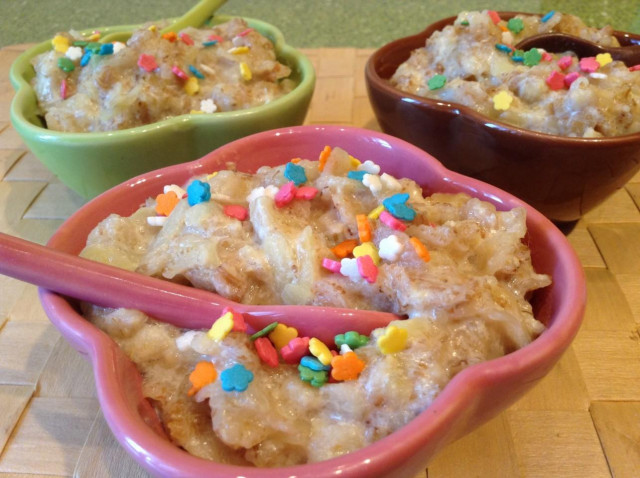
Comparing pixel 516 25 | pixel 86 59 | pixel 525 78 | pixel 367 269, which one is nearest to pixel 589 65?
pixel 525 78

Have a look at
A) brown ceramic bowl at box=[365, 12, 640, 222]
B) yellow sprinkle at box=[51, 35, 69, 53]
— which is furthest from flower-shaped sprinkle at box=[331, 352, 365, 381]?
yellow sprinkle at box=[51, 35, 69, 53]

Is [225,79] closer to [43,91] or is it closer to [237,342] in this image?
[43,91]

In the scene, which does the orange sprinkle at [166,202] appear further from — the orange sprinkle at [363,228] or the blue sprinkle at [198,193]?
the orange sprinkle at [363,228]

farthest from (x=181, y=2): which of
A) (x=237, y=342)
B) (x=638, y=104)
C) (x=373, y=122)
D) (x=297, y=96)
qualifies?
(x=237, y=342)

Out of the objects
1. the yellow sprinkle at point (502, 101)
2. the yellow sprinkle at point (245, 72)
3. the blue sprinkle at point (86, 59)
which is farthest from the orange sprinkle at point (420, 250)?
the blue sprinkle at point (86, 59)

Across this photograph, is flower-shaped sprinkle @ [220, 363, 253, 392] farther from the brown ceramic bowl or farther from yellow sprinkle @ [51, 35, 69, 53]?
yellow sprinkle @ [51, 35, 69, 53]
